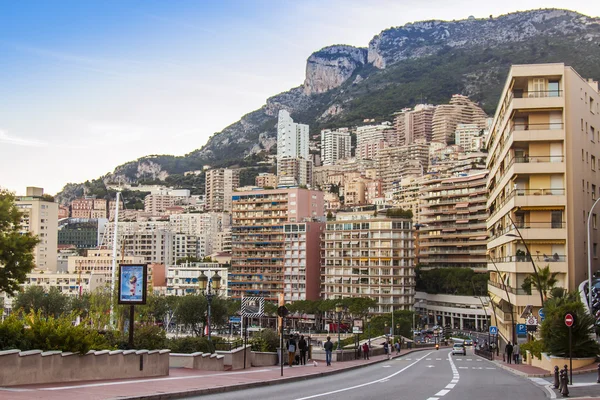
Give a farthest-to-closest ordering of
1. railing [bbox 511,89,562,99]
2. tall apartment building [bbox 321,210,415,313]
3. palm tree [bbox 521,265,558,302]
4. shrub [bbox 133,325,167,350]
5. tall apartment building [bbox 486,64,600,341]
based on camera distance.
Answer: tall apartment building [bbox 321,210,415,313]
railing [bbox 511,89,562,99]
tall apartment building [bbox 486,64,600,341]
palm tree [bbox 521,265,558,302]
shrub [bbox 133,325,167,350]

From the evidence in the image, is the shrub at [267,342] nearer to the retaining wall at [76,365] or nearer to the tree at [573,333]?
the retaining wall at [76,365]

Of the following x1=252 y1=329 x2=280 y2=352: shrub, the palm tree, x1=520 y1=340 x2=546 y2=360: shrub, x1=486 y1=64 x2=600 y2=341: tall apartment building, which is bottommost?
x1=520 y1=340 x2=546 y2=360: shrub

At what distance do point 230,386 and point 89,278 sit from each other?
141m

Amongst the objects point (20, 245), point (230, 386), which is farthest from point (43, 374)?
point (20, 245)

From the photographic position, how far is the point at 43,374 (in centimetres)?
1686

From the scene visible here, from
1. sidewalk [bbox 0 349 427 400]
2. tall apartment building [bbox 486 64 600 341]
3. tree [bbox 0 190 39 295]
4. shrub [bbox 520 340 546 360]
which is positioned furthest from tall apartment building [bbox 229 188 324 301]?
sidewalk [bbox 0 349 427 400]

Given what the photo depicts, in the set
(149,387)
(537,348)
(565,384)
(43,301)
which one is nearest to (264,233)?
(43,301)

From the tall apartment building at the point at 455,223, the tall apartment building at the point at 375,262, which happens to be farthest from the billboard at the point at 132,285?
the tall apartment building at the point at 455,223

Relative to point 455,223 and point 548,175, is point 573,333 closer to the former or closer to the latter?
point 548,175

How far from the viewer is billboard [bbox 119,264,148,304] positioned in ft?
67.9

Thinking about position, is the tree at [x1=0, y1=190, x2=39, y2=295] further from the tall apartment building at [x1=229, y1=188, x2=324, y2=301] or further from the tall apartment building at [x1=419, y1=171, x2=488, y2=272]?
the tall apartment building at [x1=419, y1=171, x2=488, y2=272]

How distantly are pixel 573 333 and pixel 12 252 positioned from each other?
2842 cm

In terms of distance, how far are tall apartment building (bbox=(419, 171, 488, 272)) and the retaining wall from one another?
424 feet

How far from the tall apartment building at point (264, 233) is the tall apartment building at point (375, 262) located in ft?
33.3
